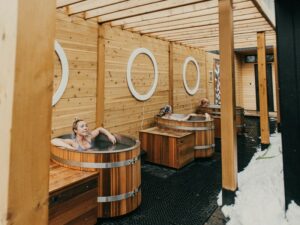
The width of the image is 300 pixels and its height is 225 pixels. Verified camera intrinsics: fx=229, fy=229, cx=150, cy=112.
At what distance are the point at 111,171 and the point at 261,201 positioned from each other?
89.7 inches

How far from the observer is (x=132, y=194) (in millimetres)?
3418

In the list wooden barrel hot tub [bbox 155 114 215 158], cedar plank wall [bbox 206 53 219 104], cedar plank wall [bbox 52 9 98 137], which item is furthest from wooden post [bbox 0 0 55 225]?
cedar plank wall [bbox 206 53 219 104]

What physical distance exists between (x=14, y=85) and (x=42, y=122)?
184 millimetres

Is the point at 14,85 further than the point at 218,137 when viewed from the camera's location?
No

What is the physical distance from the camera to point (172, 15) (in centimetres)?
478

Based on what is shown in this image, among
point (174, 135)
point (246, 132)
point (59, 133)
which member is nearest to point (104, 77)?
point (59, 133)

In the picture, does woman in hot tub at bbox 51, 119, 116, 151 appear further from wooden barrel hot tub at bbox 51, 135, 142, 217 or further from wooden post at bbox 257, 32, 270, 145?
wooden post at bbox 257, 32, 270, 145

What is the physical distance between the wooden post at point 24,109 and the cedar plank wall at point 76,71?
11.7ft

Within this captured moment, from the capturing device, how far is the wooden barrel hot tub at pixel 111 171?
3.14 meters

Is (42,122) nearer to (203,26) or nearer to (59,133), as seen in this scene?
(59,133)

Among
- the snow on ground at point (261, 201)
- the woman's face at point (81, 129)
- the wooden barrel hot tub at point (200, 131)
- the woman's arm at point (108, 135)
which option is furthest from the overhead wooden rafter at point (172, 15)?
the snow on ground at point (261, 201)

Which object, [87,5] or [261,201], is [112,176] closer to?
[261,201]

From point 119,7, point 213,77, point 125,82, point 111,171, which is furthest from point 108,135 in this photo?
point 213,77

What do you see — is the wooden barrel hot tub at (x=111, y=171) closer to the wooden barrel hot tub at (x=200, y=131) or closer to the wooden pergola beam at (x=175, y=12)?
the wooden barrel hot tub at (x=200, y=131)
